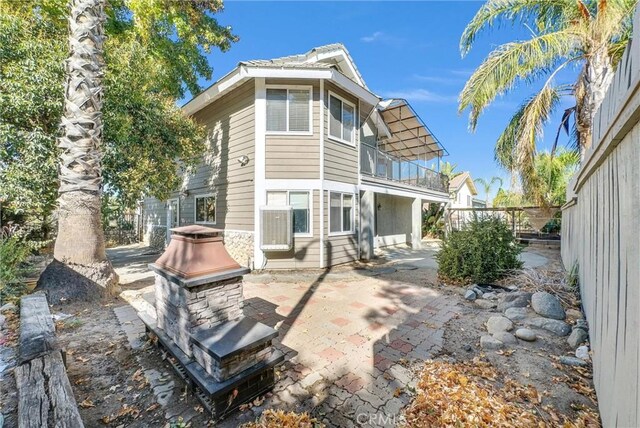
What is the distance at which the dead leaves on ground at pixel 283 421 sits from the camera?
2154 millimetres

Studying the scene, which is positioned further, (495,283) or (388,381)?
(495,283)

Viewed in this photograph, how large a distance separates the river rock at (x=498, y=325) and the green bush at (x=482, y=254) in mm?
2308

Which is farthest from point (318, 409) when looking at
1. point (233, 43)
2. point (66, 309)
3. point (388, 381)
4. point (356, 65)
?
point (233, 43)

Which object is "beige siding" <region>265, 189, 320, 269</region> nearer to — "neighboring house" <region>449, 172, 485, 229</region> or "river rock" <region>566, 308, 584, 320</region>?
"river rock" <region>566, 308, 584, 320</region>

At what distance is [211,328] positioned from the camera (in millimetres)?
2682

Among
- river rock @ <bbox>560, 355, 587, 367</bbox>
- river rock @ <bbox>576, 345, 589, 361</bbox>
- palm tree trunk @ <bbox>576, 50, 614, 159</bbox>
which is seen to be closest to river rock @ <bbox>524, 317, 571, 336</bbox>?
river rock @ <bbox>576, 345, 589, 361</bbox>

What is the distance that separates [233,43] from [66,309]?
12.7 m

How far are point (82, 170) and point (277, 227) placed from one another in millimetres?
4377

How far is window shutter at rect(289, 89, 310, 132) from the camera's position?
8.25 m

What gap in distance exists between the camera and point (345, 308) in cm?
491

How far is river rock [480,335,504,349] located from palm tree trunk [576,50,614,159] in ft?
18.6

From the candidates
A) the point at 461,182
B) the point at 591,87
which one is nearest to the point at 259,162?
the point at 591,87

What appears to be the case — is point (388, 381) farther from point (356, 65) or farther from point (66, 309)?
point (356, 65)

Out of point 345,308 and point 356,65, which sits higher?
point 356,65
